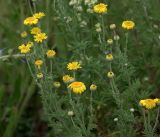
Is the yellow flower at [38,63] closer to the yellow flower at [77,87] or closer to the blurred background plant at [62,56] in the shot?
the yellow flower at [77,87]

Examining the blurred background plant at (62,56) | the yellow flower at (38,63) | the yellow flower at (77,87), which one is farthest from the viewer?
the blurred background plant at (62,56)

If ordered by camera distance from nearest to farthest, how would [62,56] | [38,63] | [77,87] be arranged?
[77,87]
[38,63]
[62,56]

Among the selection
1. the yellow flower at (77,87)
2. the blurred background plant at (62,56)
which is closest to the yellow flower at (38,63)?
the yellow flower at (77,87)

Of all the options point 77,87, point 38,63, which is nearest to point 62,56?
point 38,63

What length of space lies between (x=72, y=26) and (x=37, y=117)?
98 cm

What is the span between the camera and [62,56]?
114 inches

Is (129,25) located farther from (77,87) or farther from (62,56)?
(62,56)

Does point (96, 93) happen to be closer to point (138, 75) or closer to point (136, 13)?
point (138, 75)

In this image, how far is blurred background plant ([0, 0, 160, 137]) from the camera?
2600 mm

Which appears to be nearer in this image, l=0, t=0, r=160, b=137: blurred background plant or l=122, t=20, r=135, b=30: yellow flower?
l=122, t=20, r=135, b=30: yellow flower

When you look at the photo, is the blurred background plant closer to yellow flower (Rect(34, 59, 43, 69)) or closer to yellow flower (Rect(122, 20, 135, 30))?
yellow flower (Rect(122, 20, 135, 30))

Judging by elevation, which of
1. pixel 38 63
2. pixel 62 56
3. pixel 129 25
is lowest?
pixel 62 56

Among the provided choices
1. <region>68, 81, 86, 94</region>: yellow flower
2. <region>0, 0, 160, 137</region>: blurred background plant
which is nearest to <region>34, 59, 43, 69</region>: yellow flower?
<region>68, 81, 86, 94</region>: yellow flower

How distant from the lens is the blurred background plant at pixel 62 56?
102 inches
